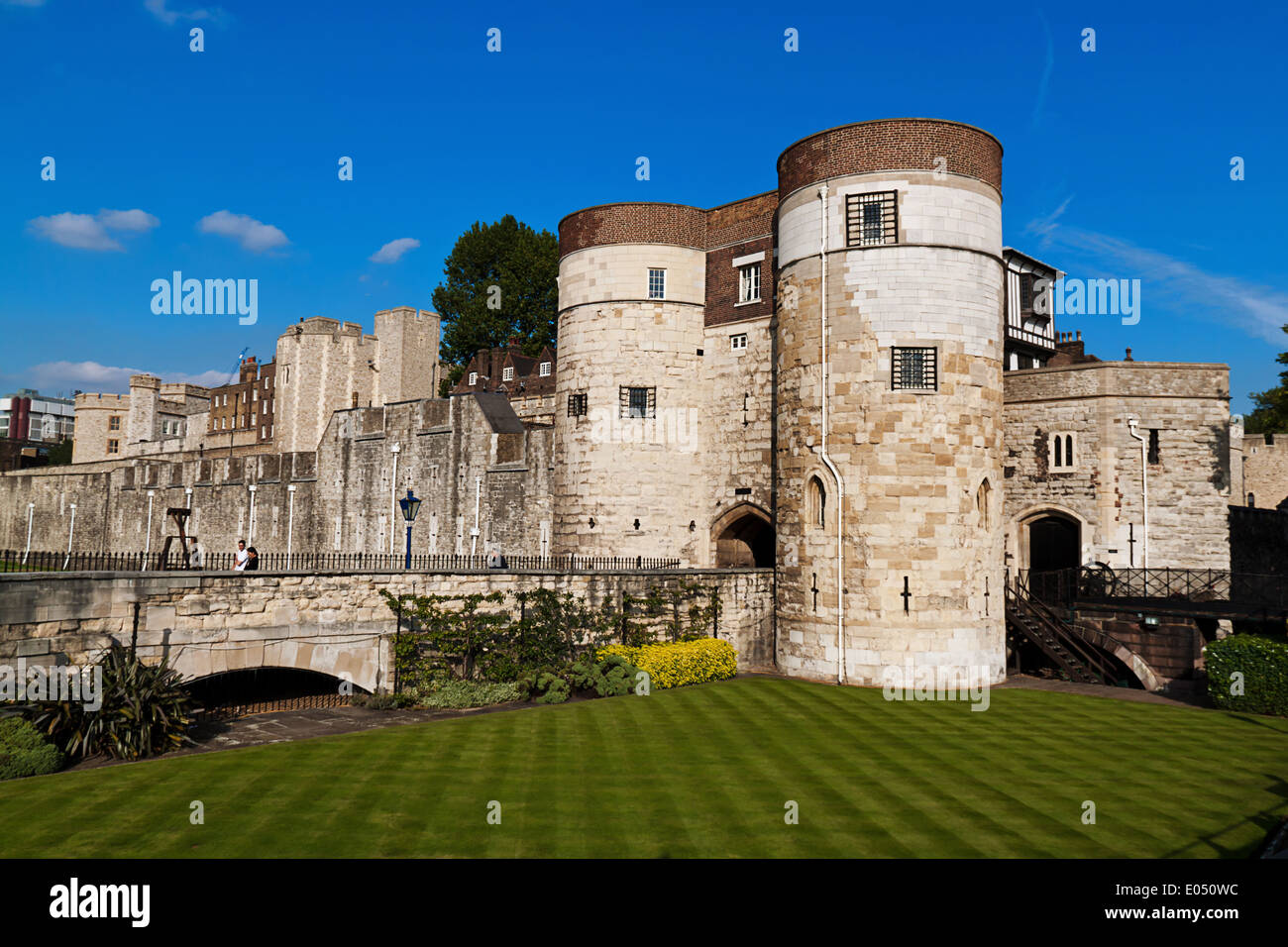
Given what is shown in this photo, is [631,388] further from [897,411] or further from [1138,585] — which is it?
[1138,585]

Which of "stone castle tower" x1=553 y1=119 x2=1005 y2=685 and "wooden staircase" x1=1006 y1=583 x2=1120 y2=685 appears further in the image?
"wooden staircase" x1=1006 y1=583 x2=1120 y2=685

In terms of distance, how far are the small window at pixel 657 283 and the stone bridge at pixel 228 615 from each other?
1301 centimetres

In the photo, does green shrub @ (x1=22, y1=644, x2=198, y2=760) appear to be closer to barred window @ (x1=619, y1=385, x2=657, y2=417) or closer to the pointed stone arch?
barred window @ (x1=619, y1=385, x2=657, y2=417)

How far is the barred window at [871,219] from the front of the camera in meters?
24.8

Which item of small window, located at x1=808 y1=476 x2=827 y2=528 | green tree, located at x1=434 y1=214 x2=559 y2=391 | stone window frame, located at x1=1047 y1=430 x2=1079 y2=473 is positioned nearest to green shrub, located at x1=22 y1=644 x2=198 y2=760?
small window, located at x1=808 y1=476 x2=827 y2=528

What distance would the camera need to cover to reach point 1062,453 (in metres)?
31.2

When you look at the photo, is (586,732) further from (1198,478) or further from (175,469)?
(175,469)

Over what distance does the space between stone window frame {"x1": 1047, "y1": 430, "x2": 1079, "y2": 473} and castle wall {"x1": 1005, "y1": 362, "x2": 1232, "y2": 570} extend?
0.27ft

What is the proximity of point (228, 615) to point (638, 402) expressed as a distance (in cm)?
1728

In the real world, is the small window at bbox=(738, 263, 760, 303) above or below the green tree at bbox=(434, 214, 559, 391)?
below

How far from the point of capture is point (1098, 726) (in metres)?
18.8

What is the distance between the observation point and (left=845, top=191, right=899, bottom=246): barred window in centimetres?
2480

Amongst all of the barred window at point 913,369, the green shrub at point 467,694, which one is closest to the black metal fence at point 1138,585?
the barred window at point 913,369
